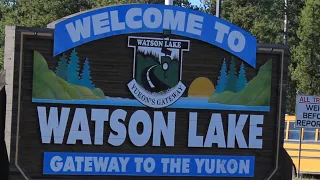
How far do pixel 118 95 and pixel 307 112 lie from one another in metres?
9.35

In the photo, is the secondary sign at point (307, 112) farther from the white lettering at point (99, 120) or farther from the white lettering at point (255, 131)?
the white lettering at point (99, 120)

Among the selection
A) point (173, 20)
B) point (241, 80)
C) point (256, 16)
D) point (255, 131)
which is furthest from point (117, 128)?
point (256, 16)

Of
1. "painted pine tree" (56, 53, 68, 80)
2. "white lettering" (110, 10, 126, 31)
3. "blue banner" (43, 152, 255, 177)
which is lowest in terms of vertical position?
"blue banner" (43, 152, 255, 177)

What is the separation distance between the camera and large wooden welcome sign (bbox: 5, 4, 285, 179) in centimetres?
885

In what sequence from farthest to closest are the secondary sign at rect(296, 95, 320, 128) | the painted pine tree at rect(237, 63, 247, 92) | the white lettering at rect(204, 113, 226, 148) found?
the secondary sign at rect(296, 95, 320, 128) → the painted pine tree at rect(237, 63, 247, 92) → the white lettering at rect(204, 113, 226, 148)

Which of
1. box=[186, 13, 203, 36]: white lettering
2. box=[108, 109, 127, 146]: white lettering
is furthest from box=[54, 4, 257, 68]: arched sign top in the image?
box=[108, 109, 127, 146]: white lettering

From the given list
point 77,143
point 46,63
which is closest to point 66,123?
point 77,143

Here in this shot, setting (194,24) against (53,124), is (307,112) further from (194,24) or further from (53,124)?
(53,124)

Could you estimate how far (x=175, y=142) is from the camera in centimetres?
949

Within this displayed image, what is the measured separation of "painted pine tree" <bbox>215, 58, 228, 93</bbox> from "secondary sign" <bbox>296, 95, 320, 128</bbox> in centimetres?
795

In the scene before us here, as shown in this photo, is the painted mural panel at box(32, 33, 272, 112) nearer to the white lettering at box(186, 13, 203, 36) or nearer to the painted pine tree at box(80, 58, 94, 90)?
the painted pine tree at box(80, 58, 94, 90)

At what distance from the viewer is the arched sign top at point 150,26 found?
8.91m

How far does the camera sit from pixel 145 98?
30.6 feet

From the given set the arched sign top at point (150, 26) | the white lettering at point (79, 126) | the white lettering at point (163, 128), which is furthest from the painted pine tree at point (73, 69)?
the white lettering at point (163, 128)
